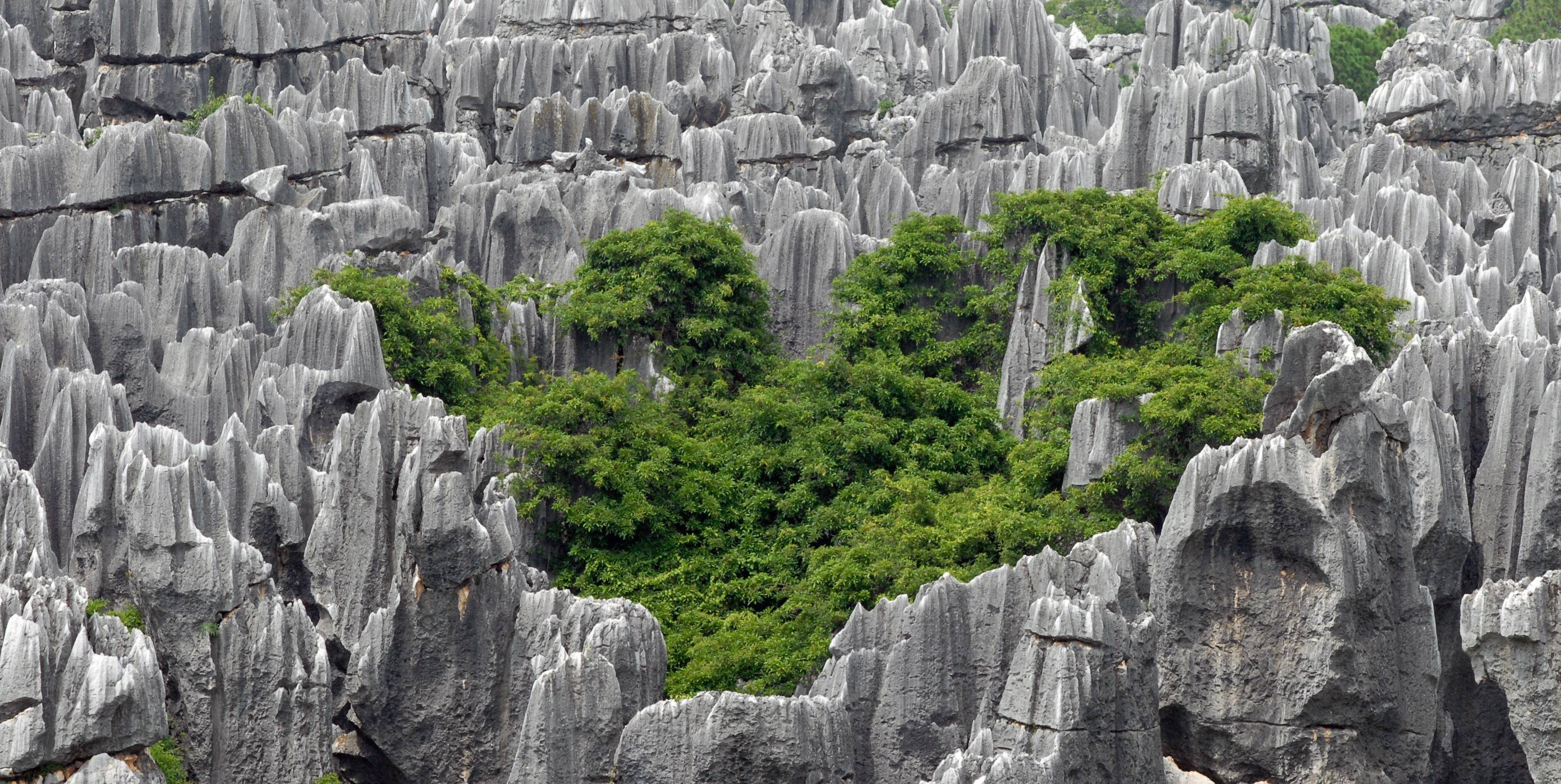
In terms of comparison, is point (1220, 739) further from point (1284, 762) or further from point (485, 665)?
point (485, 665)

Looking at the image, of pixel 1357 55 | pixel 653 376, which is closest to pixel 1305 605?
pixel 653 376

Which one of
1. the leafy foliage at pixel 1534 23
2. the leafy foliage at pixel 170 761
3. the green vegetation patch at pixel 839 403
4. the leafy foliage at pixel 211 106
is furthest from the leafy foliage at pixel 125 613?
the leafy foliage at pixel 1534 23

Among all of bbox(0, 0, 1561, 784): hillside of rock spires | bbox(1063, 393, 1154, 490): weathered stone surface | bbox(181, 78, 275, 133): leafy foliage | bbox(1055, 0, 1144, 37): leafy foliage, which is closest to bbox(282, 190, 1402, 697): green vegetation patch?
bbox(1063, 393, 1154, 490): weathered stone surface

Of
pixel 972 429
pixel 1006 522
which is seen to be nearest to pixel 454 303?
pixel 972 429

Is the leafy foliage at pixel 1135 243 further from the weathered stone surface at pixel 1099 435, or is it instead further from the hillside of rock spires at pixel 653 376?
the weathered stone surface at pixel 1099 435

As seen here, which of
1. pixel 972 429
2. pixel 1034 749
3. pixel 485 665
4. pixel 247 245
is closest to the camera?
pixel 1034 749

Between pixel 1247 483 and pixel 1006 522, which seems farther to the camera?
pixel 1006 522

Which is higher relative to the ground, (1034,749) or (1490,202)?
(1490,202)
